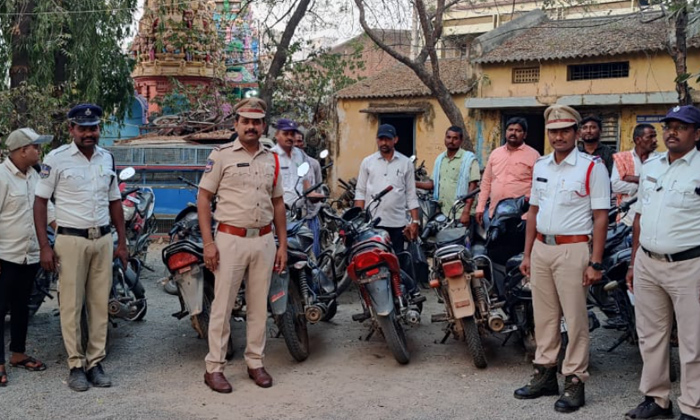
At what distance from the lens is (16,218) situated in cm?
524

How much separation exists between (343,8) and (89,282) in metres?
10.1

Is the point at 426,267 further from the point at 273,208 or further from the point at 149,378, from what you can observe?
the point at 149,378

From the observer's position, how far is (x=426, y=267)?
7.22 m

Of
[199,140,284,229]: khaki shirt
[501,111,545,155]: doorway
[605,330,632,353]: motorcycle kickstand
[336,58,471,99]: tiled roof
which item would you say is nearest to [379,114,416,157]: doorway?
[336,58,471,99]: tiled roof

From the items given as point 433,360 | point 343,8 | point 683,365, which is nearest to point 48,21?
point 343,8

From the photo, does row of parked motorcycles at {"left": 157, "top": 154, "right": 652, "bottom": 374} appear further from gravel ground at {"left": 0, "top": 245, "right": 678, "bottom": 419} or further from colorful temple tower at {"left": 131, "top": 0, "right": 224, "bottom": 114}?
colorful temple tower at {"left": 131, "top": 0, "right": 224, "bottom": 114}

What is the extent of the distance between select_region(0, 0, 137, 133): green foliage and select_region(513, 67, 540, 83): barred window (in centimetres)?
921

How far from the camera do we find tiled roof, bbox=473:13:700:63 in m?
16.4

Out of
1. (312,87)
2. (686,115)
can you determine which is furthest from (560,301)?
(312,87)

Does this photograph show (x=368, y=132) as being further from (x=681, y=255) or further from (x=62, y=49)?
(x=681, y=255)

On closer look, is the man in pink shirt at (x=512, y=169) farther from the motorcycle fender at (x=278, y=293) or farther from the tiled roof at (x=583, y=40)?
the tiled roof at (x=583, y=40)

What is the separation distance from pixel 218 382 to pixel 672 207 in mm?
2985

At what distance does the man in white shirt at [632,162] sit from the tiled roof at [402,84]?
497 inches

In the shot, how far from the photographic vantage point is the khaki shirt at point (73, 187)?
498 cm
